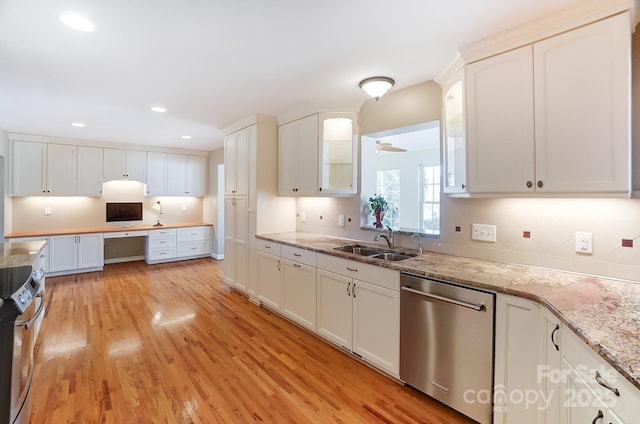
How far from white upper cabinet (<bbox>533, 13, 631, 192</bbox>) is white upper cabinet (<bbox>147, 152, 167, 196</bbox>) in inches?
258

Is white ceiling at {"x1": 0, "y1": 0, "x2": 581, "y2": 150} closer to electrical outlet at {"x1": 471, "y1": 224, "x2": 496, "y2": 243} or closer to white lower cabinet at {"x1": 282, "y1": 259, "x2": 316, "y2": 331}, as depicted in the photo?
electrical outlet at {"x1": 471, "y1": 224, "x2": 496, "y2": 243}

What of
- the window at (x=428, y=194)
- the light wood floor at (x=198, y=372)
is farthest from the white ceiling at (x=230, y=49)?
the window at (x=428, y=194)

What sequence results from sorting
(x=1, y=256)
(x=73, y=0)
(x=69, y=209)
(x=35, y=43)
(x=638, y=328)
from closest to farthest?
(x=638, y=328) → (x=73, y=0) → (x=35, y=43) → (x=1, y=256) → (x=69, y=209)

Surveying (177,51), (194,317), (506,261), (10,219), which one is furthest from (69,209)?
(506,261)

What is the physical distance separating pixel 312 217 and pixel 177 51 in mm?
2371

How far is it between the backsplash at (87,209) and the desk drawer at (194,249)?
0.78 m

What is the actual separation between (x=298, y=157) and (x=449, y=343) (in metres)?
2.55

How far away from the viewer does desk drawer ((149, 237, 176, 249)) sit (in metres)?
6.02

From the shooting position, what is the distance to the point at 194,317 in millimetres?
3449

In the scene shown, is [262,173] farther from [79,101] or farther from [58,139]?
[58,139]

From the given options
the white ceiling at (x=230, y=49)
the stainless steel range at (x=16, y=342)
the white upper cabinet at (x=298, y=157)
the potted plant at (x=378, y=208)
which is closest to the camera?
the stainless steel range at (x=16, y=342)

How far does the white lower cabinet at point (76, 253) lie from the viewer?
5.09 metres

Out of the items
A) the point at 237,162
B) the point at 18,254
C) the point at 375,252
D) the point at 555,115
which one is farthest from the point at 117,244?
the point at 555,115

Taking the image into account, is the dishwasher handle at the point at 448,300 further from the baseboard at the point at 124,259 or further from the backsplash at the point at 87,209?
the baseboard at the point at 124,259
